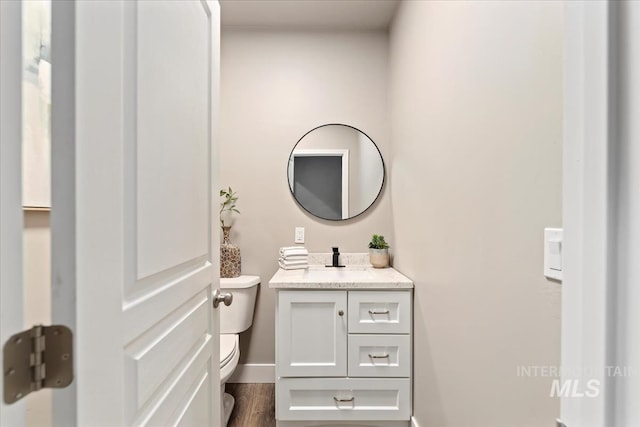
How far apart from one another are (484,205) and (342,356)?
43.5 inches

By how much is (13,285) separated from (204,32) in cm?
95

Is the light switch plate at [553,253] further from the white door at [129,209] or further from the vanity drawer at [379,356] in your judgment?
the vanity drawer at [379,356]

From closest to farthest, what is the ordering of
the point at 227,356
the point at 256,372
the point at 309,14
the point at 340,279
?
the point at 227,356 < the point at 340,279 < the point at 309,14 < the point at 256,372

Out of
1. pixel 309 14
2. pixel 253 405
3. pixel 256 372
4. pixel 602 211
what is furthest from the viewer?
pixel 256 372

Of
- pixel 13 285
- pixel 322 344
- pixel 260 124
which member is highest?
pixel 260 124

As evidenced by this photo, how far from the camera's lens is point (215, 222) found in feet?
3.77

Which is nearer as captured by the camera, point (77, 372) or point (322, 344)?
point (77, 372)

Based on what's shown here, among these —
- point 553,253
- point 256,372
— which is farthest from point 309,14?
point 256,372

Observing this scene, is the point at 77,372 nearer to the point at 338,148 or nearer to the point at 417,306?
the point at 417,306

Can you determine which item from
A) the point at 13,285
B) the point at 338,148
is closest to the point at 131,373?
the point at 13,285

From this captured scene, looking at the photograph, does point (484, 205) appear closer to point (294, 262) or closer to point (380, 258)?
point (380, 258)

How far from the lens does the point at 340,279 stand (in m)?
1.75

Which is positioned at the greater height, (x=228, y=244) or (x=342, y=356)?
(x=228, y=244)

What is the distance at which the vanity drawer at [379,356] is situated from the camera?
163 cm
